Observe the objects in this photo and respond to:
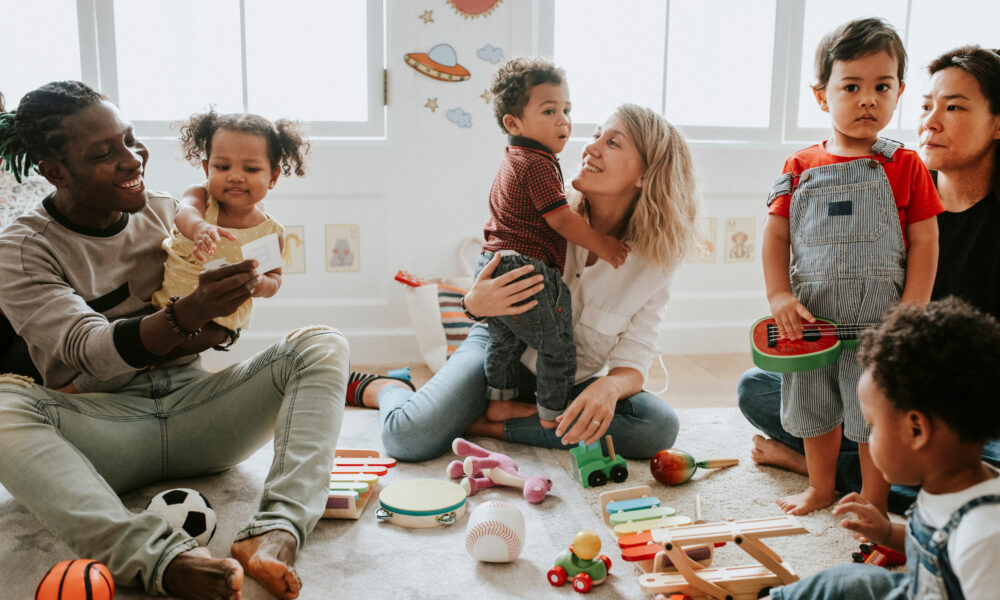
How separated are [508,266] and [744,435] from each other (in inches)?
32.6

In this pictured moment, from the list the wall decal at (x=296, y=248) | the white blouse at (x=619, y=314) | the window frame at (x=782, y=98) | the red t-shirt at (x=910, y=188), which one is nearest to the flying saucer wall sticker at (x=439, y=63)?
the window frame at (x=782, y=98)

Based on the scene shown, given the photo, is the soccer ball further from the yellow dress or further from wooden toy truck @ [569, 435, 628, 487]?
wooden toy truck @ [569, 435, 628, 487]

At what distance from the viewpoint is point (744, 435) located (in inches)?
82.4

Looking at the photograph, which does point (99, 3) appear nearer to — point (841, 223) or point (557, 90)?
point (557, 90)

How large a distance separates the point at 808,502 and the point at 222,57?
241 centimetres

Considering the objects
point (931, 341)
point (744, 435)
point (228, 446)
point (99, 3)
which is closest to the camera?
point (931, 341)

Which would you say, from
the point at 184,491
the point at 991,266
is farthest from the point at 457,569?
the point at 991,266

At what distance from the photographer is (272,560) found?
1219mm

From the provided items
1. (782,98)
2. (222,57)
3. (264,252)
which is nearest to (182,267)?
(264,252)

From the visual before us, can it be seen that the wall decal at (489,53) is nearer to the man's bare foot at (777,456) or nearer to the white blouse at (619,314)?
the white blouse at (619,314)

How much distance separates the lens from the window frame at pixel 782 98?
3.03 metres

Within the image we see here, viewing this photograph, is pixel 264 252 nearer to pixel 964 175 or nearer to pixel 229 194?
pixel 229 194

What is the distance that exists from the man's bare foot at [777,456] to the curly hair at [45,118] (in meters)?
1.65

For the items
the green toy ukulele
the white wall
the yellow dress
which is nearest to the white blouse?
the green toy ukulele
